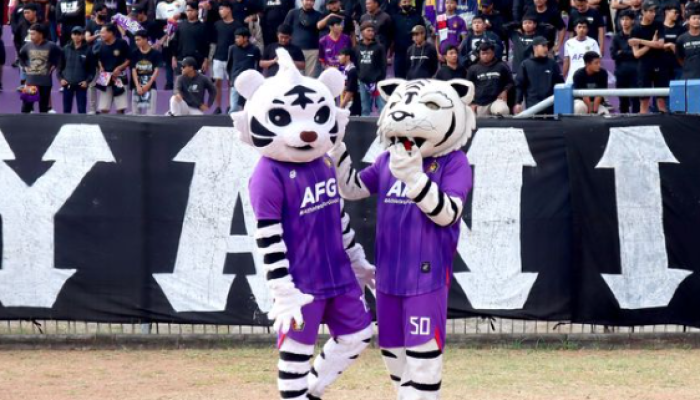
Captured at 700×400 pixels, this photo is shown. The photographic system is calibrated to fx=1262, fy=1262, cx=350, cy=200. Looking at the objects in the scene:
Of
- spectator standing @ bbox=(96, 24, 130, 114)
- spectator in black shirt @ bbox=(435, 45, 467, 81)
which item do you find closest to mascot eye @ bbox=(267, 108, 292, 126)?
spectator in black shirt @ bbox=(435, 45, 467, 81)

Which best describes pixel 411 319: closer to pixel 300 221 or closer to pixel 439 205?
pixel 439 205

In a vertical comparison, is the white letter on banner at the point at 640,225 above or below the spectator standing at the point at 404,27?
below

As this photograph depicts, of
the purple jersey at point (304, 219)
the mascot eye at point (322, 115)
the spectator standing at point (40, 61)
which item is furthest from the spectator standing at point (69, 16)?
the purple jersey at point (304, 219)

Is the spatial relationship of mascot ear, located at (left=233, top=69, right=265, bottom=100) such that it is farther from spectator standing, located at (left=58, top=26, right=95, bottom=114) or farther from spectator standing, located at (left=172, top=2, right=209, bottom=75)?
spectator standing, located at (left=172, top=2, right=209, bottom=75)

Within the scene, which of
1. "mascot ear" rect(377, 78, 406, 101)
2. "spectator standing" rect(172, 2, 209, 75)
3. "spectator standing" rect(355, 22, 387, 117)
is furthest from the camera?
"spectator standing" rect(172, 2, 209, 75)

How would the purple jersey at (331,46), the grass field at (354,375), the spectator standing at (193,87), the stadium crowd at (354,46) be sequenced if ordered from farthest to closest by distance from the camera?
1. the purple jersey at (331,46)
2. the spectator standing at (193,87)
3. the stadium crowd at (354,46)
4. the grass field at (354,375)

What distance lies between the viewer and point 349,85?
18844 millimetres

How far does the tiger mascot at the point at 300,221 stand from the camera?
758cm

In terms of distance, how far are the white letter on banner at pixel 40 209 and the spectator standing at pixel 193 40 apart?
9592mm

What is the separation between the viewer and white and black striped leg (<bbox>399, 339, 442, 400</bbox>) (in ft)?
25.1

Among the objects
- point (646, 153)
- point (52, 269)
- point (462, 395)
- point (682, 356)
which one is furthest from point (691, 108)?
point (52, 269)

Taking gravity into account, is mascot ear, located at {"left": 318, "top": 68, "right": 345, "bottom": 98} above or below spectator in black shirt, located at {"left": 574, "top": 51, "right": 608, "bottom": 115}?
below

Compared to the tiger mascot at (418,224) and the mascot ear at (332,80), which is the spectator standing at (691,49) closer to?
the tiger mascot at (418,224)

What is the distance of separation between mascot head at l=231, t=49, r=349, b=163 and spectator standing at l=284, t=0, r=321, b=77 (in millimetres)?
12434
